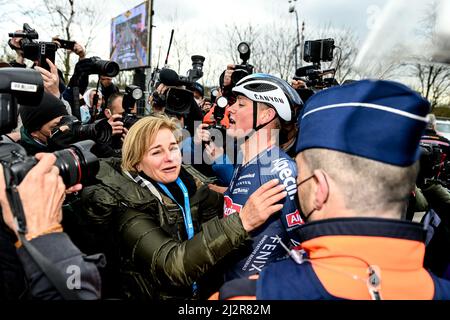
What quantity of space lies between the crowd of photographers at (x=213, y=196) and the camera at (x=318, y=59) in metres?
1.52

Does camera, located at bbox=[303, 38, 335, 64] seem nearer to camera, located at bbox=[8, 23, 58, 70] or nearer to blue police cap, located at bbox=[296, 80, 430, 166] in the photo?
camera, located at bbox=[8, 23, 58, 70]

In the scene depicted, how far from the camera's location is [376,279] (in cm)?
107

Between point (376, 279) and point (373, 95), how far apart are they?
59cm

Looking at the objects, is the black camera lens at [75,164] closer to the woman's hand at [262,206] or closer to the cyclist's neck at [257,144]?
the woman's hand at [262,206]

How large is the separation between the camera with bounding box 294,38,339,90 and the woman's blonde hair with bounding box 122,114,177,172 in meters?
2.53

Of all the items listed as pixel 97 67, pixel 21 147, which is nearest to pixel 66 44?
pixel 97 67

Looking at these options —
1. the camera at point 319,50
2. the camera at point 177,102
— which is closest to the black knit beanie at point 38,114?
the camera at point 177,102

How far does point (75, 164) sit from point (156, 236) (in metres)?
0.64

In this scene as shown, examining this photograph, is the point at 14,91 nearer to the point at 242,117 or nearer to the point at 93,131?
the point at 93,131

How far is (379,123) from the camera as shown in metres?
1.18

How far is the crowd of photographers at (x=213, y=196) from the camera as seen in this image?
1.16 meters

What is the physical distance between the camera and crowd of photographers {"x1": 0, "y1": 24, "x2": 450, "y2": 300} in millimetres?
1164

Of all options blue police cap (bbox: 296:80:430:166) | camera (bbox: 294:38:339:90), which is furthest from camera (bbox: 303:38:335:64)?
blue police cap (bbox: 296:80:430:166)

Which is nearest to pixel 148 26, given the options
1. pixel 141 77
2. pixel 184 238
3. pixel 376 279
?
pixel 141 77
